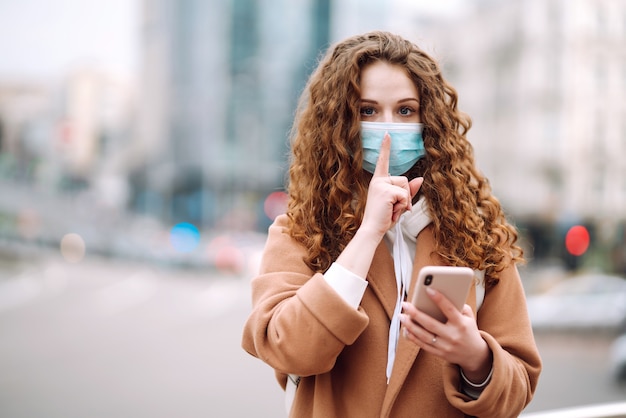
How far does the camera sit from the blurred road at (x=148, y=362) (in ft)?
27.8

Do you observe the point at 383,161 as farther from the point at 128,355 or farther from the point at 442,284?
the point at 128,355

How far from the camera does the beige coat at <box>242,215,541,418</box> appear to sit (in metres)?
1.53

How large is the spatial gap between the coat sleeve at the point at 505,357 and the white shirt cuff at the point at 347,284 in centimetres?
27

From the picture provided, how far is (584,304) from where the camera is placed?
12.4 meters

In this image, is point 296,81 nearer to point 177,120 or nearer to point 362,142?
point 177,120

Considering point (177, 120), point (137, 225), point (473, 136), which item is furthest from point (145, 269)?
point (177, 120)

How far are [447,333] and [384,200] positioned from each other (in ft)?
1.05

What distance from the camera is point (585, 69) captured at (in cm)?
A: 3130

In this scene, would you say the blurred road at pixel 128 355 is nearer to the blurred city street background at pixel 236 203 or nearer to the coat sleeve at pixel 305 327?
the blurred city street background at pixel 236 203

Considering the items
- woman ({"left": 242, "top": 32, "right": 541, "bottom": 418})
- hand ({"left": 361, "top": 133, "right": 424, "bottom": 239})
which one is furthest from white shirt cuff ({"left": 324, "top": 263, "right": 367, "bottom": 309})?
hand ({"left": 361, "top": 133, "right": 424, "bottom": 239})

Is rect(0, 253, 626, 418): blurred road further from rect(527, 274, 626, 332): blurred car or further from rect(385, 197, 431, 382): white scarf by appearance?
rect(385, 197, 431, 382): white scarf

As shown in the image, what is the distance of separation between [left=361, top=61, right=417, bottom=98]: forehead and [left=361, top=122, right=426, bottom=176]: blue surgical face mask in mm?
80

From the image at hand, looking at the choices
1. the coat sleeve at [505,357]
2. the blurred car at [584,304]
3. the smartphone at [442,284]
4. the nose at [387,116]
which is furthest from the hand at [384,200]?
the blurred car at [584,304]

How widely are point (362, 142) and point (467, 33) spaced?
41025 mm
